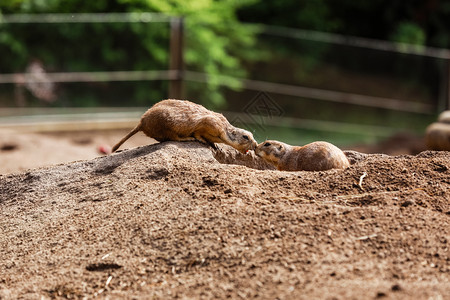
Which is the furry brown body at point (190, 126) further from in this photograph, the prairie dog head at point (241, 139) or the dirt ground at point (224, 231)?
the dirt ground at point (224, 231)

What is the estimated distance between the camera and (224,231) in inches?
133

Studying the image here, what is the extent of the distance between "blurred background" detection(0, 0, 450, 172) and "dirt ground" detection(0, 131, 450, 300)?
662 cm

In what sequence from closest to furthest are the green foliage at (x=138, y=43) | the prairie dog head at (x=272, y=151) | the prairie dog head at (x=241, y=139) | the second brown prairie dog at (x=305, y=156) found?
the second brown prairie dog at (x=305, y=156) < the prairie dog head at (x=272, y=151) < the prairie dog head at (x=241, y=139) < the green foliage at (x=138, y=43)

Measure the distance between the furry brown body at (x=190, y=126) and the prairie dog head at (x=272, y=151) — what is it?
11 cm

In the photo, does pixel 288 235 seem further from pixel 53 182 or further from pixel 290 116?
pixel 290 116

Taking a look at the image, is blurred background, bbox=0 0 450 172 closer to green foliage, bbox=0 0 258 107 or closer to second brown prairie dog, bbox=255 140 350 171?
green foliage, bbox=0 0 258 107

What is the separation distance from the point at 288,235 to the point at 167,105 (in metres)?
2.06

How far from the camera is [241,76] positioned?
40.7 ft

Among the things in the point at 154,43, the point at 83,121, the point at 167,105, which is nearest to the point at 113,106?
the point at 83,121

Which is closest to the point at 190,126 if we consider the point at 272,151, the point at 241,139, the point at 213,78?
the point at 241,139

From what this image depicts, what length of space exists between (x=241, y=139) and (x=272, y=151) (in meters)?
0.25

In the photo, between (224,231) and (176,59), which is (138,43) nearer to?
(176,59)

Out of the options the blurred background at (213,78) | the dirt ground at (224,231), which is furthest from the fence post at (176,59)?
the dirt ground at (224,231)

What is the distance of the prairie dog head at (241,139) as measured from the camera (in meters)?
4.95
